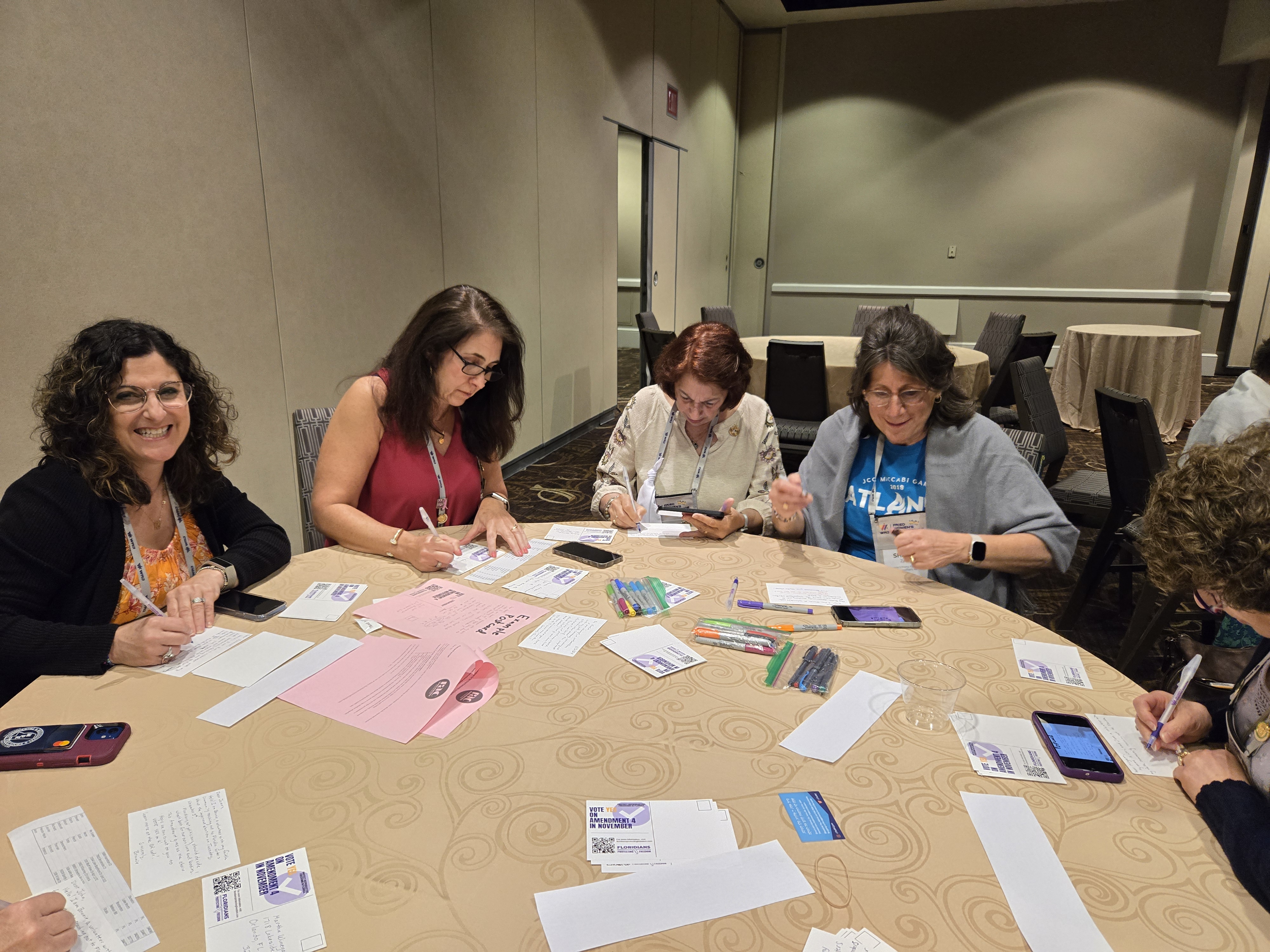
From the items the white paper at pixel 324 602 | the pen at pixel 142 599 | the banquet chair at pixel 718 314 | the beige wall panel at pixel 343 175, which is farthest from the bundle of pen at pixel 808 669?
the banquet chair at pixel 718 314

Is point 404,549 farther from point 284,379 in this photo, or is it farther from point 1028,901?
point 284,379

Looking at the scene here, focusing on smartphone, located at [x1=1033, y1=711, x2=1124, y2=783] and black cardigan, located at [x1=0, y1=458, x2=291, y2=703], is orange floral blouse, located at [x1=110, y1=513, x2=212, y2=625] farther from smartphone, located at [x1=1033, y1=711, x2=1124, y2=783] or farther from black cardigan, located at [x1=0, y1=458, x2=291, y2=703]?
smartphone, located at [x1=1033, y1=711, x2=1124, y2=783]

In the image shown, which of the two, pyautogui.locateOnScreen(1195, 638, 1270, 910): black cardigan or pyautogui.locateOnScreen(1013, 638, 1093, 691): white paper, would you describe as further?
pyautogui.locateOnScreen(1013, 638, 1093, 691): white paper

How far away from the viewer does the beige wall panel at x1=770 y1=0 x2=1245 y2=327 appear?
838 cm

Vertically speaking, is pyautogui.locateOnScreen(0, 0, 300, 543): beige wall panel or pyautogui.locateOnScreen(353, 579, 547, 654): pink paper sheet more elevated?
pyautogui.locateOnScreen(0, 0, 300, 543): beige wall panel

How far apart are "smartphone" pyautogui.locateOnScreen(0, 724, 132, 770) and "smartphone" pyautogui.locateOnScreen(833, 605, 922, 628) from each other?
134 centimetres

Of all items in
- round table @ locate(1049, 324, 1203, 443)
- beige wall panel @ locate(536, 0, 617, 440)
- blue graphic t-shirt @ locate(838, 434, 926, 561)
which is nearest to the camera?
blue graphic t-shirt @ locate(838, 434, 926, 561)

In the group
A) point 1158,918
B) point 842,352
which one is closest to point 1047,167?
point 842,352

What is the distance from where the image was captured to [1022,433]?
3.11 m

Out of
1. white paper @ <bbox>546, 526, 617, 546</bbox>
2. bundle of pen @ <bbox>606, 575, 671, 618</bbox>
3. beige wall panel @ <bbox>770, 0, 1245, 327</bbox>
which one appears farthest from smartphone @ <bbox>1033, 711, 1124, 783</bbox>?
beige wall panel @ <bbox>770, 0, 1245, 327</bbox>

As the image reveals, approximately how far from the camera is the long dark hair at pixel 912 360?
201cm

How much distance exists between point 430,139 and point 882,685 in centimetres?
380

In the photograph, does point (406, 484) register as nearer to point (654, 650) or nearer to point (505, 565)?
point (505, 565)

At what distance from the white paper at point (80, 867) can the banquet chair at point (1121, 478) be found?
294cm
